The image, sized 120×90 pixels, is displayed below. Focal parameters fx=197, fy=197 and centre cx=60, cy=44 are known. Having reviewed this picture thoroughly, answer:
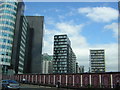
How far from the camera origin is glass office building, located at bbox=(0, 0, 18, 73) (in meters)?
93.8

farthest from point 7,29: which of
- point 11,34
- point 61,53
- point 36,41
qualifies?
point 61,53

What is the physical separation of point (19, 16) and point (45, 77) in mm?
53831

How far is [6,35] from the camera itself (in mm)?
96188

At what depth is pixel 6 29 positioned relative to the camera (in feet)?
316

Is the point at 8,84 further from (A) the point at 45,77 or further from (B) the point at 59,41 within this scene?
(B) the point at 59,41

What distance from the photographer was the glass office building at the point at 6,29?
3691 inches

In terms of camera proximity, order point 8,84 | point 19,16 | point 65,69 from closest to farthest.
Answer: point 8,84 < point 19,16 < point 65,69

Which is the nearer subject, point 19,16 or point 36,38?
point 19,16

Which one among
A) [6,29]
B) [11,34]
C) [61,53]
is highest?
[6,29]

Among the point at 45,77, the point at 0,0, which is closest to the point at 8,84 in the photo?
the point at 45,77

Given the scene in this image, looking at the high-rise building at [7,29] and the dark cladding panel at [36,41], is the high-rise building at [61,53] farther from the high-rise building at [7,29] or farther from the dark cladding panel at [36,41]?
the high-rise building at [7,29]

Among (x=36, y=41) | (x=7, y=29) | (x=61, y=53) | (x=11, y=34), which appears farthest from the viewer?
(x=61, y=53)

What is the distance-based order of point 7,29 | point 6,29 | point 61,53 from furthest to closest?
point 61,53 < point 7,29 < point 6,29

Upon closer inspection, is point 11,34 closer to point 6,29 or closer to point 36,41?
point 6,29
